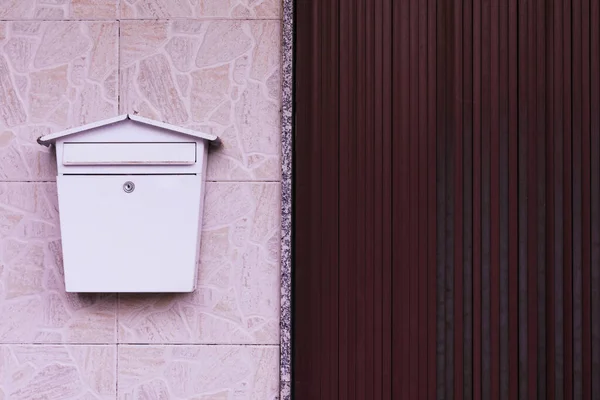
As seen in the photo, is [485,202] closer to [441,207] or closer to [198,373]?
[441,207]

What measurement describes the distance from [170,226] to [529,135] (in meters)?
0.95

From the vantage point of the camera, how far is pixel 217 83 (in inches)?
55.9

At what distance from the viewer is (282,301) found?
139 cm

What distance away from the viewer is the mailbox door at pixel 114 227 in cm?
132

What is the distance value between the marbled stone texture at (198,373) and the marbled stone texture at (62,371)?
0.04 meters

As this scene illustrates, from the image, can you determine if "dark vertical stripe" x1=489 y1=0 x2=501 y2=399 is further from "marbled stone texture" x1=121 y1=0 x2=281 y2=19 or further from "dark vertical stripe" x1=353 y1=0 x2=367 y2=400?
"marbled stone texture" x1=121 y1=0 x2=281 y2=19

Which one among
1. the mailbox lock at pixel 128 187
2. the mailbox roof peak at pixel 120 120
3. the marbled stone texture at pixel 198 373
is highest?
the mailbox roof peak at pixel 120 120

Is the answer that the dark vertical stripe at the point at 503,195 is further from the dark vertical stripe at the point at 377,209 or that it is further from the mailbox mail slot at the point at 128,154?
the mailbox mail slot at the point at 128,154

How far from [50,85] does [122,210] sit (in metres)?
0.41

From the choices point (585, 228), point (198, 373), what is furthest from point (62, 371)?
point (585, 228)

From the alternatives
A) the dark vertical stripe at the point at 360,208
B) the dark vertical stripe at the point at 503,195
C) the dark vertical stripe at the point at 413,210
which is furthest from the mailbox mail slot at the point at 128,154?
the dark vertical stripe at the point at 503,195

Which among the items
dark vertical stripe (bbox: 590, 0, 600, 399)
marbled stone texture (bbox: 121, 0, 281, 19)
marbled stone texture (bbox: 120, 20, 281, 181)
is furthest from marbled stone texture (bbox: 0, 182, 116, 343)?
dark vertical stripe (bbox: 590, 0, 600, 399)

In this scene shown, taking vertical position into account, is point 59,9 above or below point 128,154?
above

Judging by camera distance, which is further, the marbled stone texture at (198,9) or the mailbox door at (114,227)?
the marbled stone texture at (198,9)
